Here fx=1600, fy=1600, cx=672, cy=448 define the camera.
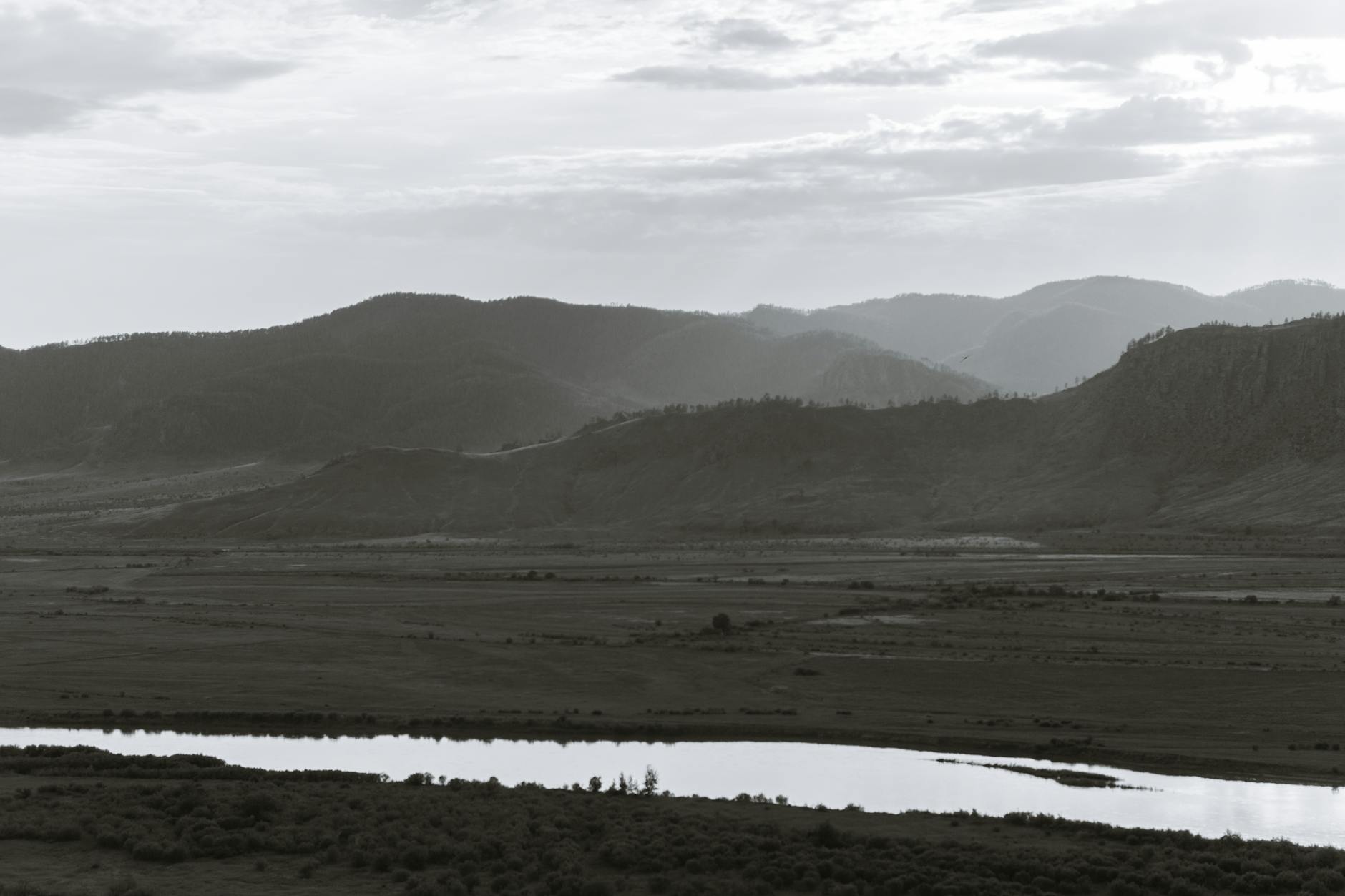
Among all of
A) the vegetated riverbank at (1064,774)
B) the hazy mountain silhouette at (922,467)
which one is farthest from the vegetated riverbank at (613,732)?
the hazy mountain silhouette at (922,467)

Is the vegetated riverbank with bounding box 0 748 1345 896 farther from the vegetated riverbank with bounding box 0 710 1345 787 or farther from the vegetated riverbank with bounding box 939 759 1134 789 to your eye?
the vegetated riverbank with bounding box 0 710 1345 787

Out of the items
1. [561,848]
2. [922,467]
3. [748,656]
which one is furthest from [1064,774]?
[922,467]

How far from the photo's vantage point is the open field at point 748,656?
145ft

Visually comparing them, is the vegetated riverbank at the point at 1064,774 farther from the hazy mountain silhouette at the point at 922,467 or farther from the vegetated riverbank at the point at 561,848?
the hazy mountain silhouette at the point at 922,467

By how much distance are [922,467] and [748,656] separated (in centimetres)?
10836

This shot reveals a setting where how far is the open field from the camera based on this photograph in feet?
145

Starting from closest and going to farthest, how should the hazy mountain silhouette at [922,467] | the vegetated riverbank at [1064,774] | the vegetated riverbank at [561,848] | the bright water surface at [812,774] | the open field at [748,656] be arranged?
the vegetated riverbank at [561,848], the bright water surface at [812,774], the vegetated riverbank at [1064,774], the open field at [748,656], the hazy mountain silhouette at [922,467]

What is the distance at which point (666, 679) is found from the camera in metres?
52.4

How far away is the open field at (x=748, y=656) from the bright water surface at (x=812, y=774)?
57.5 inches

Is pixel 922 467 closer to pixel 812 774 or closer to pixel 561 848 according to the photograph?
pixel 812 774

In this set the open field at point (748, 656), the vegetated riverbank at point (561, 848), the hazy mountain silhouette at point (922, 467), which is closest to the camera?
the vegetated riverbank at point (561, 848)

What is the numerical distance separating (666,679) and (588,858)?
23227 millimetres

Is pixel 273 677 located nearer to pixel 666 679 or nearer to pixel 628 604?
pixel 666 679

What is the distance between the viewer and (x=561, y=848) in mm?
29312
